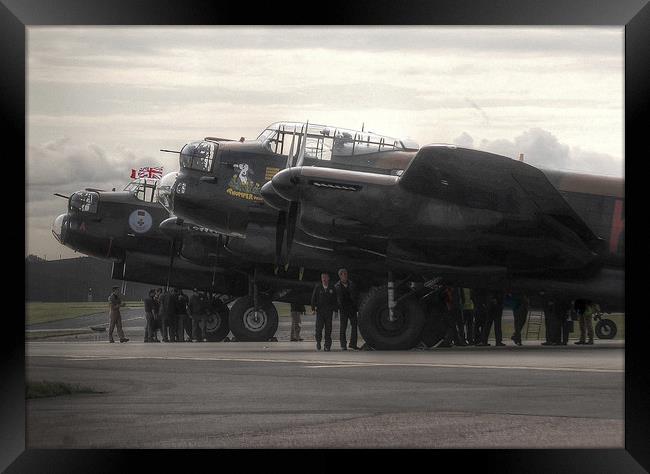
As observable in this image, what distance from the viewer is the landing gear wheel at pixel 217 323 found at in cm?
1490

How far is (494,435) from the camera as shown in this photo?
33.6 feet

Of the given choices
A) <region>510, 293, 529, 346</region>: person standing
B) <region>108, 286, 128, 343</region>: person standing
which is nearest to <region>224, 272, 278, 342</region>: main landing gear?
<region>108, 286, 128, 343</region>: person standing

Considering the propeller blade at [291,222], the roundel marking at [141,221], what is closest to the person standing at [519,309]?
the propeller blade at [291,222]

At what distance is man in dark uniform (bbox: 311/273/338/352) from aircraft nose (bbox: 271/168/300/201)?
152cm

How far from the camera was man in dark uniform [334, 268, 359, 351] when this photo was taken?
14.1m

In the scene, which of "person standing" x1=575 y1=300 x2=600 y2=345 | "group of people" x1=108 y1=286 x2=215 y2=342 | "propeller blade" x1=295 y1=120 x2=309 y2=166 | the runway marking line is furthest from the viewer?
"propeller blade" x1=295 y1=120 x2=309 y2=166

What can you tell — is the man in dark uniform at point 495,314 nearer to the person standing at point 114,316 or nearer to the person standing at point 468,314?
the person standing at point 468,314

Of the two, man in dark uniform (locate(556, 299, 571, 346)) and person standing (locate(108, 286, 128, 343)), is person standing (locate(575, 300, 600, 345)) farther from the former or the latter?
person standing (locate(108, 286, 128, 343))

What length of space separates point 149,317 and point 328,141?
3211mm

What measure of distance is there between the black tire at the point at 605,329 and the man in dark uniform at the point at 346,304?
348 centimetres

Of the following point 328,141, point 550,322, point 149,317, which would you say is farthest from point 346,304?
point 550,322

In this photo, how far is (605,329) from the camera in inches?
452

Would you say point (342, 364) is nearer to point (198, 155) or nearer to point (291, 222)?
point (291, 222)

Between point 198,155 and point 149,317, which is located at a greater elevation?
point 198,155
